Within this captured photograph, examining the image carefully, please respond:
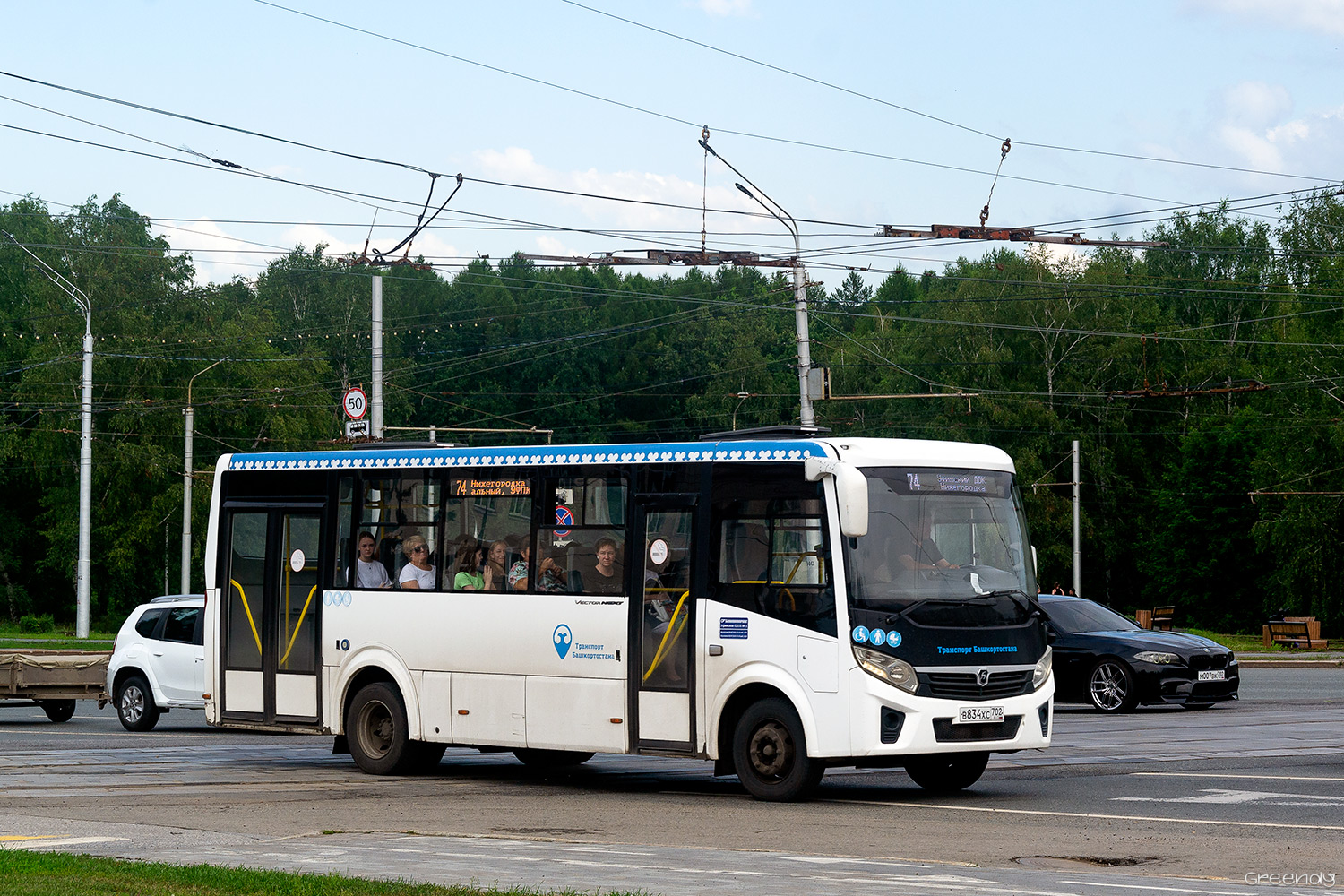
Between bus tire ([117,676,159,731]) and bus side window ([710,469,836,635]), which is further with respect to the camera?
bus tire ([117,676,159,731])

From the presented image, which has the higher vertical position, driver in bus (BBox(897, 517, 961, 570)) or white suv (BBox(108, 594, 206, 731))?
driver in bus (BBox(897, 517, 961, 570))

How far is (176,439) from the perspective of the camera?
234 ft

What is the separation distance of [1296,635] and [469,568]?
124ft

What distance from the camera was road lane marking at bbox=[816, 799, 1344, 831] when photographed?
11327 mm

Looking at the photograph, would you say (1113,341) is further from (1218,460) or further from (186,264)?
(186,264)

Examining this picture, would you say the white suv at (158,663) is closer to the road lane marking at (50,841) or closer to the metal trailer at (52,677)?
the metal trailer at (52,677)

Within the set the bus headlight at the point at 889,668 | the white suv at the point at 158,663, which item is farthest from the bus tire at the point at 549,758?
the white suv at the point at 158,663

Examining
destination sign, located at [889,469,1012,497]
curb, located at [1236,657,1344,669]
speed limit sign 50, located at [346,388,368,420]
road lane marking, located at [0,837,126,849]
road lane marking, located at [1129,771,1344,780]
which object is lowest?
curb, located at [1236,657,1344,669]

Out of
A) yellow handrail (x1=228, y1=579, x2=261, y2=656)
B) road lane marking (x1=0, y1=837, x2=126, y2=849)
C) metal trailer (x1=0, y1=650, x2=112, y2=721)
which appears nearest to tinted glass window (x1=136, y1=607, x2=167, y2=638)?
metal trailer (x1=0, y1=650, x2=112, y2=721)

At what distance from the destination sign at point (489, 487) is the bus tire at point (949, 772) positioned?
13.4ft

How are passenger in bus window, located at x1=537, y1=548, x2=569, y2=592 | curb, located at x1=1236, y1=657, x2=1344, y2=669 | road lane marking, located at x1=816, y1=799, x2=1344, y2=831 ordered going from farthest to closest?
1. curb, located at x1=1236, y1=657, x2=1344, y2=669
2. passenger in bus window, located at x1=537, y1=548, x2=569, y2=592
3. road lane marking, located at x1=816, y1=799, x2=1344, y2=831

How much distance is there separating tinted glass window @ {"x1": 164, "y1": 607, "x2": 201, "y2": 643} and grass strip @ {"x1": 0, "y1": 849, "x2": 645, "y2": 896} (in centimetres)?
1392

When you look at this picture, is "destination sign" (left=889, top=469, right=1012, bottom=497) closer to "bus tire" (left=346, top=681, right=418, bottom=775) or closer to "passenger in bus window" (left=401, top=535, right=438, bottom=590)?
"passenger in bus window" (left=401, top=535, right=438, bottom=590)

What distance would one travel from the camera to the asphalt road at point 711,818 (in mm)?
9125
